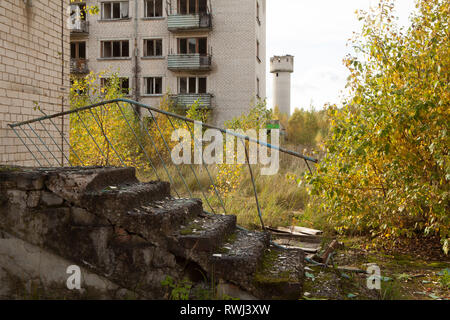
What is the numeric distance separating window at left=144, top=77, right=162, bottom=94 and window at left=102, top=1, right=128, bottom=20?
346 cm

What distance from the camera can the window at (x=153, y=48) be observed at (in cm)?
2077

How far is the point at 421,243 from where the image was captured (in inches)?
224

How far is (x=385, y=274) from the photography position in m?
4.49

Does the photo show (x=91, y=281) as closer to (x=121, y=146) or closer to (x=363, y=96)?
(x=363, y=96)

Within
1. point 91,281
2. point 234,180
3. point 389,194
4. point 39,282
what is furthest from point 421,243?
point 39,282

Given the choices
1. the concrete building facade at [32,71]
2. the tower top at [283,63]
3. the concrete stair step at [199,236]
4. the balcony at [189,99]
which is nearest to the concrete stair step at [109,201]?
the concrete stair step at [199,236]

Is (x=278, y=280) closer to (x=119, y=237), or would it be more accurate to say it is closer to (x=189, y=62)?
(x=119, y=237)

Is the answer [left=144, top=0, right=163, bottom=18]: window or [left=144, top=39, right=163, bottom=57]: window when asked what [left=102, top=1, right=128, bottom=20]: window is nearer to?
[left=144, top=0, right=163, bottom=18]: window

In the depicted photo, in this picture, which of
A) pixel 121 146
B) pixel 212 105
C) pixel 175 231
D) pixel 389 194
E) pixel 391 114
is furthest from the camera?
pixel 212 105

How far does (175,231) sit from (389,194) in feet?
8.86

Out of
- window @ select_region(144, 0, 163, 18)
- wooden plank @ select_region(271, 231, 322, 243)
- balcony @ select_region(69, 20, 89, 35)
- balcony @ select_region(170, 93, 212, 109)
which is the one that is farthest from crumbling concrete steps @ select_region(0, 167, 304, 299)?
balcony @ select_region(69, 20, 89, 35)

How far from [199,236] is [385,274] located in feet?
7.47

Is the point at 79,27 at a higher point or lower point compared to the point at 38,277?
higher

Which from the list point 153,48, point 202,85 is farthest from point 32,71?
point 153,48
